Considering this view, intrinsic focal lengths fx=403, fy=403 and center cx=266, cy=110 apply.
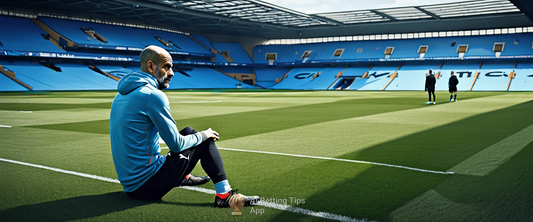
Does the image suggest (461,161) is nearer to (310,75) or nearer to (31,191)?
(31,191)

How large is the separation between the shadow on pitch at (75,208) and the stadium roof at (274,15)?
44.4m

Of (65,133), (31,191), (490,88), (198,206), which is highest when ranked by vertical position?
(198,206)

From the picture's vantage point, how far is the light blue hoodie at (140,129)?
3.78m

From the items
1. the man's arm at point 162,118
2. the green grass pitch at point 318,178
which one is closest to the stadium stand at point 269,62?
the green grass pitch at point 318,178

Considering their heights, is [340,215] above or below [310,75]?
above

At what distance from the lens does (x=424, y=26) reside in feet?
209

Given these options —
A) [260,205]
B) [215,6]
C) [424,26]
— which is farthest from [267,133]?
[424,26]

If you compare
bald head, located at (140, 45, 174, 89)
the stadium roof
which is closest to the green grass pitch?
bald head, located at (140, 45, 174, 89)

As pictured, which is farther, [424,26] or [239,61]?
[239,61]

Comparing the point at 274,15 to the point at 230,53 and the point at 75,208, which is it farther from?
the point at 75,208

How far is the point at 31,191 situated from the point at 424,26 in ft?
218

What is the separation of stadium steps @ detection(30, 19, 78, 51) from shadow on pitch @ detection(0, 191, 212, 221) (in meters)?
57.2

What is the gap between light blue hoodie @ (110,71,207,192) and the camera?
12.4ft

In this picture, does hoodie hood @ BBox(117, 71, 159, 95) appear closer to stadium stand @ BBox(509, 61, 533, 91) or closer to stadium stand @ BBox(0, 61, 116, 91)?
stadium stand @ BBox(0, 61, 116, 91)
